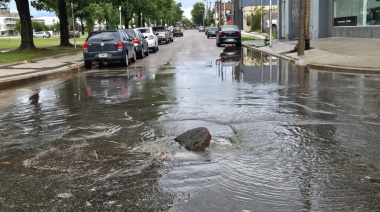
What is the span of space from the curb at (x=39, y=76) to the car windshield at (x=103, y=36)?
1.40m

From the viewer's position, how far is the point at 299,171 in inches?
194

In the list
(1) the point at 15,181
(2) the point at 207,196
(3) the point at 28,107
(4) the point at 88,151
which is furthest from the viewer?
(3) the point at 28,107

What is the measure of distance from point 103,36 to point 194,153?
583 inches

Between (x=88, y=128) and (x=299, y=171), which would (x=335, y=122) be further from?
(x=88, y=128)

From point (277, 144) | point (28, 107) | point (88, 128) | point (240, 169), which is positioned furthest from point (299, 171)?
point (28, 107)

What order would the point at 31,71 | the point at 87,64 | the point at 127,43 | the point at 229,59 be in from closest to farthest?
the point at 31,71 → the point at 87,64 → the point at 127,43 → the point at 229,59

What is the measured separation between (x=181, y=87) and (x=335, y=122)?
5.48 m

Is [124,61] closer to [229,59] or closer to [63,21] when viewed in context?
[229,59]

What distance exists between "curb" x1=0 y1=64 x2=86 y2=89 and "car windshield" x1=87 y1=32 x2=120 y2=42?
140 cm

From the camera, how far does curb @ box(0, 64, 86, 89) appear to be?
13.6 meters

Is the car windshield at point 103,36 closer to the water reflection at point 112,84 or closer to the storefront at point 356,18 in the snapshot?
the water reflection at point 112,84

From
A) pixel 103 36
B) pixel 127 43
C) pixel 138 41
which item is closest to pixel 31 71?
pixel 103 36

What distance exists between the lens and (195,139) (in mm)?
5945

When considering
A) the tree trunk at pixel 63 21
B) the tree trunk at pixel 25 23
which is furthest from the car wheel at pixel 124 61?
the tree trunk at pixel 63 21
